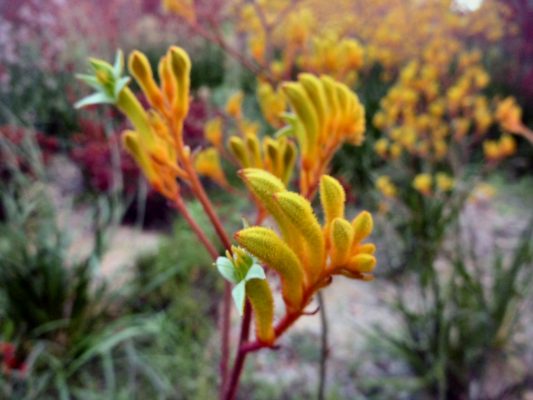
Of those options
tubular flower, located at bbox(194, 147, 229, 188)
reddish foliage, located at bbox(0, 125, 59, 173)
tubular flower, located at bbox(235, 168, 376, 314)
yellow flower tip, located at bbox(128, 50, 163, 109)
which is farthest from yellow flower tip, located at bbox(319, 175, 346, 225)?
reddish foliage, located at bbox(0, 125, 59, 173)

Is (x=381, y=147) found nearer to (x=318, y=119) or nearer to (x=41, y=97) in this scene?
(x=318, y=119)

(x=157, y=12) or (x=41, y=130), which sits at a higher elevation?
(x=157, y=12)

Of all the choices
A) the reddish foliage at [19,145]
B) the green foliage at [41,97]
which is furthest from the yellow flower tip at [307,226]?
the green foliage at [41,97]

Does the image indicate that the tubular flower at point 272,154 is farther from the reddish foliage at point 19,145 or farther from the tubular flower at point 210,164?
the reddish foliage at point 19,145

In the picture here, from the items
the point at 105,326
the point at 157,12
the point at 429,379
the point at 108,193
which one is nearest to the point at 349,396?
the point at 429,379

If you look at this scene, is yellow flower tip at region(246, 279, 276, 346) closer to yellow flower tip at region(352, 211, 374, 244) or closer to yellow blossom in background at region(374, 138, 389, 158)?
yellow flower tip at region(352, 211, 374, 244)

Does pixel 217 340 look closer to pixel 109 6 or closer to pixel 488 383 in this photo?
pixel 488 383
